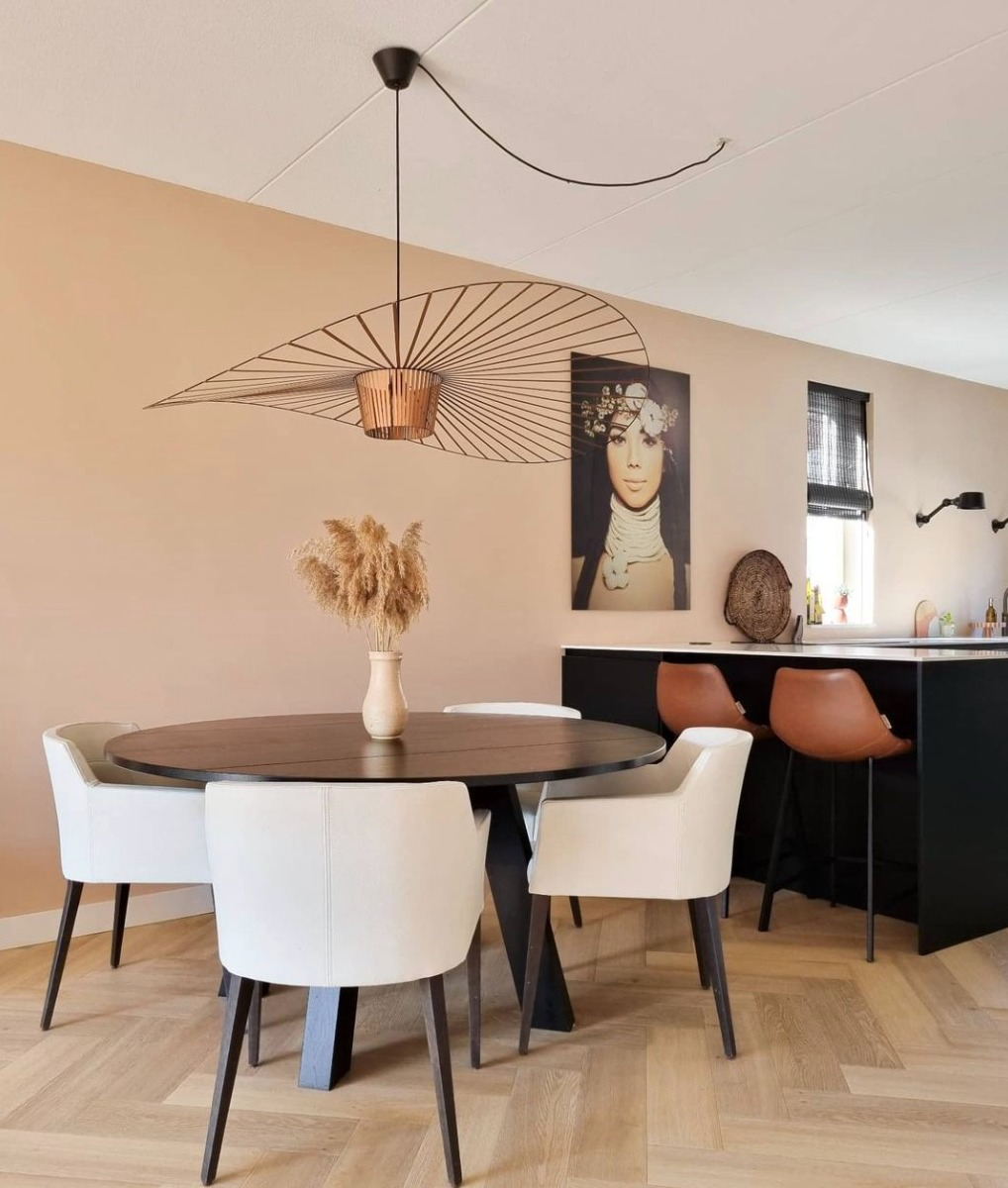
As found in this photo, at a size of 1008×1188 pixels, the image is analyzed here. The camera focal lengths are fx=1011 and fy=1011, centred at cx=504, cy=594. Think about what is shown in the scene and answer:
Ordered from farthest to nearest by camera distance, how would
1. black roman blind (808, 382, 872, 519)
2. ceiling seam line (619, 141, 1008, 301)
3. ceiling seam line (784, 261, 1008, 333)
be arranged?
1. black roman blind (808, 382, 872, 519)
2. ceiling seam line (784, 261, 1008, 333)
3. ceiling seam line (619, 141, 1008, 301)

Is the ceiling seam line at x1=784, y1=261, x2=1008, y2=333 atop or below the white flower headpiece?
atop

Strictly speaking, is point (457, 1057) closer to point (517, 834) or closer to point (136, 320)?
point (517, 834)

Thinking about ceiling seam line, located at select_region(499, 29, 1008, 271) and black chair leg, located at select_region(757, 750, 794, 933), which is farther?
black chair leg, located at select_region(757, 750, 794, 933)

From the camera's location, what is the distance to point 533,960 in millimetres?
2430

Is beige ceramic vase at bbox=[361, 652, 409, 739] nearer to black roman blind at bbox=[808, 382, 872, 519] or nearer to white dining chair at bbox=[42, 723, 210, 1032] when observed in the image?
white dining chair at bbox=[42, 723, 210, 1032]

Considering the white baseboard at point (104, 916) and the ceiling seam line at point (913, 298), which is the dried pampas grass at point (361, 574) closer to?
the white baseboard at point (104, 916)

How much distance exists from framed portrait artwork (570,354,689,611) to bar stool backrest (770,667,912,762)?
1489mm

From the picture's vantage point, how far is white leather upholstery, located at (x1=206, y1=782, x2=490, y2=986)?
185 cm

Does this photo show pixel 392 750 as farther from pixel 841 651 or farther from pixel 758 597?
pixel 758 597

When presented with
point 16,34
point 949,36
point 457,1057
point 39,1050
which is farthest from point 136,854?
point 949,36

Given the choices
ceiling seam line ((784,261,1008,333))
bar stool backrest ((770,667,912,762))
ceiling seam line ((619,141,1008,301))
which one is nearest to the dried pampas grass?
bar stool backrest ((770,667,912,762))

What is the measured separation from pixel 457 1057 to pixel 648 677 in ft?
7.03

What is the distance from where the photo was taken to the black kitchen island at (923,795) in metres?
3.29

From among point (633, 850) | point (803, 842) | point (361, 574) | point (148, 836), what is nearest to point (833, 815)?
point (803, 842)
